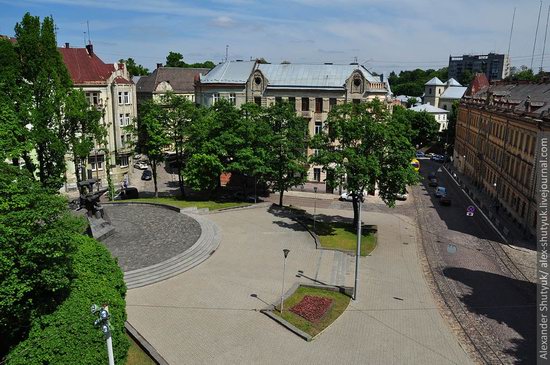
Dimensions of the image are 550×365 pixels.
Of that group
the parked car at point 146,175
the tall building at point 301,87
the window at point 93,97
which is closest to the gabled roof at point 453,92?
the tall building at point 301,87

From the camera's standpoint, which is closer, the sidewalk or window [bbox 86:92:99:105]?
the sidewalk

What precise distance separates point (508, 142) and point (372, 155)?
25.2 m

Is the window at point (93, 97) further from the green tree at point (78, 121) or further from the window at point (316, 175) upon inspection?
the window at point (316, 175)

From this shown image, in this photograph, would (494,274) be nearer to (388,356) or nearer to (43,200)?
(388,356)

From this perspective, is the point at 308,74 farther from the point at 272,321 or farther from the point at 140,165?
the point at 272,321

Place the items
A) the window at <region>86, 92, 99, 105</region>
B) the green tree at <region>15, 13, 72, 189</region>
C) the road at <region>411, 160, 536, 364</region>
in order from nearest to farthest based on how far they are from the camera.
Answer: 1. the road at <region>411, 160, 536, 364</region>
2. the green tree at <region>15, 13, 72, 189</region>
3. the window at <region>86, 92, 99, 105</region>

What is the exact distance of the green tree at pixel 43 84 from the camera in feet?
113

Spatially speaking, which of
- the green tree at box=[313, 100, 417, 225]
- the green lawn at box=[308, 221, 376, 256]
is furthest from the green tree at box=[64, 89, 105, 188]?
the green lawn at box=[308, 221, 376, 256]

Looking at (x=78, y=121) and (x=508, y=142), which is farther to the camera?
(x=508, y=142)

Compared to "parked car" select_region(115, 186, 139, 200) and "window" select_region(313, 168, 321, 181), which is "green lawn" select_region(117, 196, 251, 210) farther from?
"window" select_region(313, 168, 321, 181)

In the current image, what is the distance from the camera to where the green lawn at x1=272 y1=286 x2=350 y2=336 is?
Answer: 75.7 feet

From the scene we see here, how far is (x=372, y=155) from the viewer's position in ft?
117

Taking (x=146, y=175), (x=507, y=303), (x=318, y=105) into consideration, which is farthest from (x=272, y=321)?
(x=146, y=175)

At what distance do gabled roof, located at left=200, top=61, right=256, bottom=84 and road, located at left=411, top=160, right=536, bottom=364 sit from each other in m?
31.4
